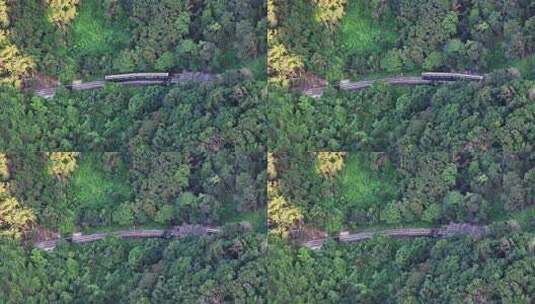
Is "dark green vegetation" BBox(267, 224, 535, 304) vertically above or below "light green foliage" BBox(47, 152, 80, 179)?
below

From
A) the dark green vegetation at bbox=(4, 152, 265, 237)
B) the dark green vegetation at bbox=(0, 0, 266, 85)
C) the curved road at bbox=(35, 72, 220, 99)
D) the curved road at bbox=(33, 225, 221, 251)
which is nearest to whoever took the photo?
the dark green vegetation at bbox=(4, 152, 265, 237)

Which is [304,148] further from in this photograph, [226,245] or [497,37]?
[497,37]

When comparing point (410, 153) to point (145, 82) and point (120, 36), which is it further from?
point (120, 36)

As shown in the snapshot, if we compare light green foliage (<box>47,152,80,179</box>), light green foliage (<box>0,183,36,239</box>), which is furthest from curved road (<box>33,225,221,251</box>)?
light green foliage (<box>47,152,80,179</box>)

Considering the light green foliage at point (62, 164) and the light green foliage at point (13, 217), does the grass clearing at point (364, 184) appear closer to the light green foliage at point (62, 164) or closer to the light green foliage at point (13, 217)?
the light green foliage at point (62, 164)

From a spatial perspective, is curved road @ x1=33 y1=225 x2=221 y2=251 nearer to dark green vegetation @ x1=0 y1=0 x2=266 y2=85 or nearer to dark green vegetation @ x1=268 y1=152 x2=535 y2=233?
dark green vegetation @ x1=268 y1=152 x2=535 y2=233

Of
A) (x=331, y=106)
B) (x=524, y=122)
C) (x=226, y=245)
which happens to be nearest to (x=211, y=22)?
(x=331, y=106)
